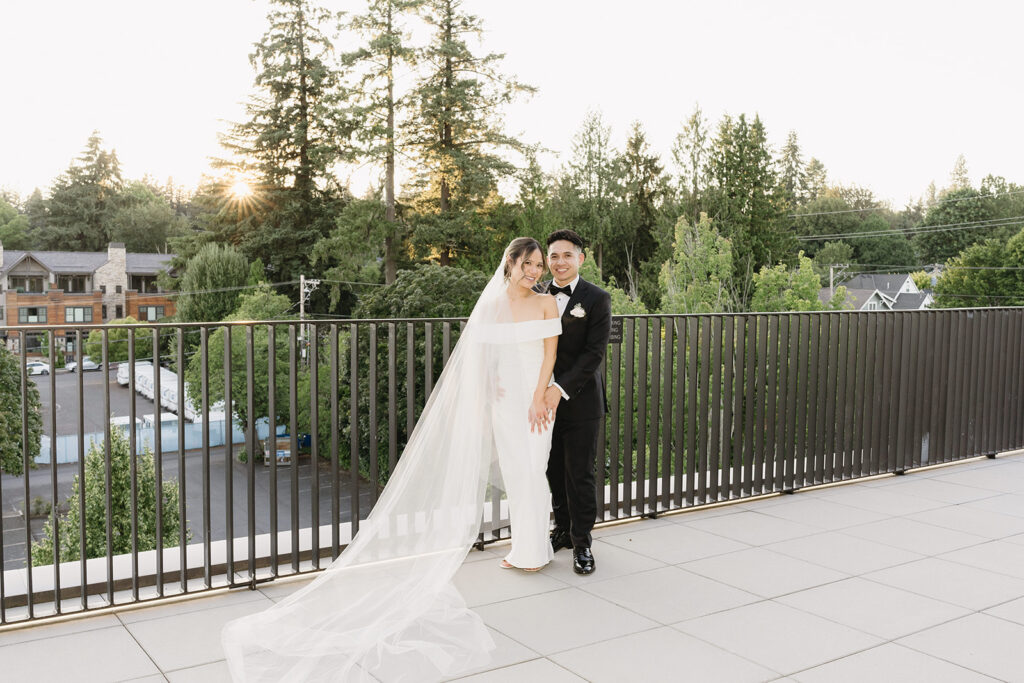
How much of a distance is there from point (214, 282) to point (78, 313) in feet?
75.0

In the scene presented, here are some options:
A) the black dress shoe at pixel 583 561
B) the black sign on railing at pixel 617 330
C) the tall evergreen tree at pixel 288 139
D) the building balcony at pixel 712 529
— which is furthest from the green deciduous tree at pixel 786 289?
the black dress shoe at pixel 583 561

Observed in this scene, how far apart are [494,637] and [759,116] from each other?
4011cm

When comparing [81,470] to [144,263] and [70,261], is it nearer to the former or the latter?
[144,263]

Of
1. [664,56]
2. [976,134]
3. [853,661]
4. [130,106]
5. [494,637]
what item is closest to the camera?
[853,661]

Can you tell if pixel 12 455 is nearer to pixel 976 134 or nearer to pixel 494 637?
pixel 494 637

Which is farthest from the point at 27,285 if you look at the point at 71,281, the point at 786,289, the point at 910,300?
the point at 910,300

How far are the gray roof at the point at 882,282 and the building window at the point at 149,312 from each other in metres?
46.4

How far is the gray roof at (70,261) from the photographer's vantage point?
51.8m

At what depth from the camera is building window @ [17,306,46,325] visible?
53984 millimetres

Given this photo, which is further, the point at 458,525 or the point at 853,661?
the point at 458,525

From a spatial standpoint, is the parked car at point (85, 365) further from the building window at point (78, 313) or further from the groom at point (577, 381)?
the building window at point (78, 313)

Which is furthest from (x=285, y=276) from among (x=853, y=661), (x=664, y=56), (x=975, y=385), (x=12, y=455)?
(x=853, y=661)

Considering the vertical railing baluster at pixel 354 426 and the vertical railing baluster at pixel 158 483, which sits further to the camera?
the vertical railing baluster at pixel 354 426

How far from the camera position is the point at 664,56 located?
1639 inches
